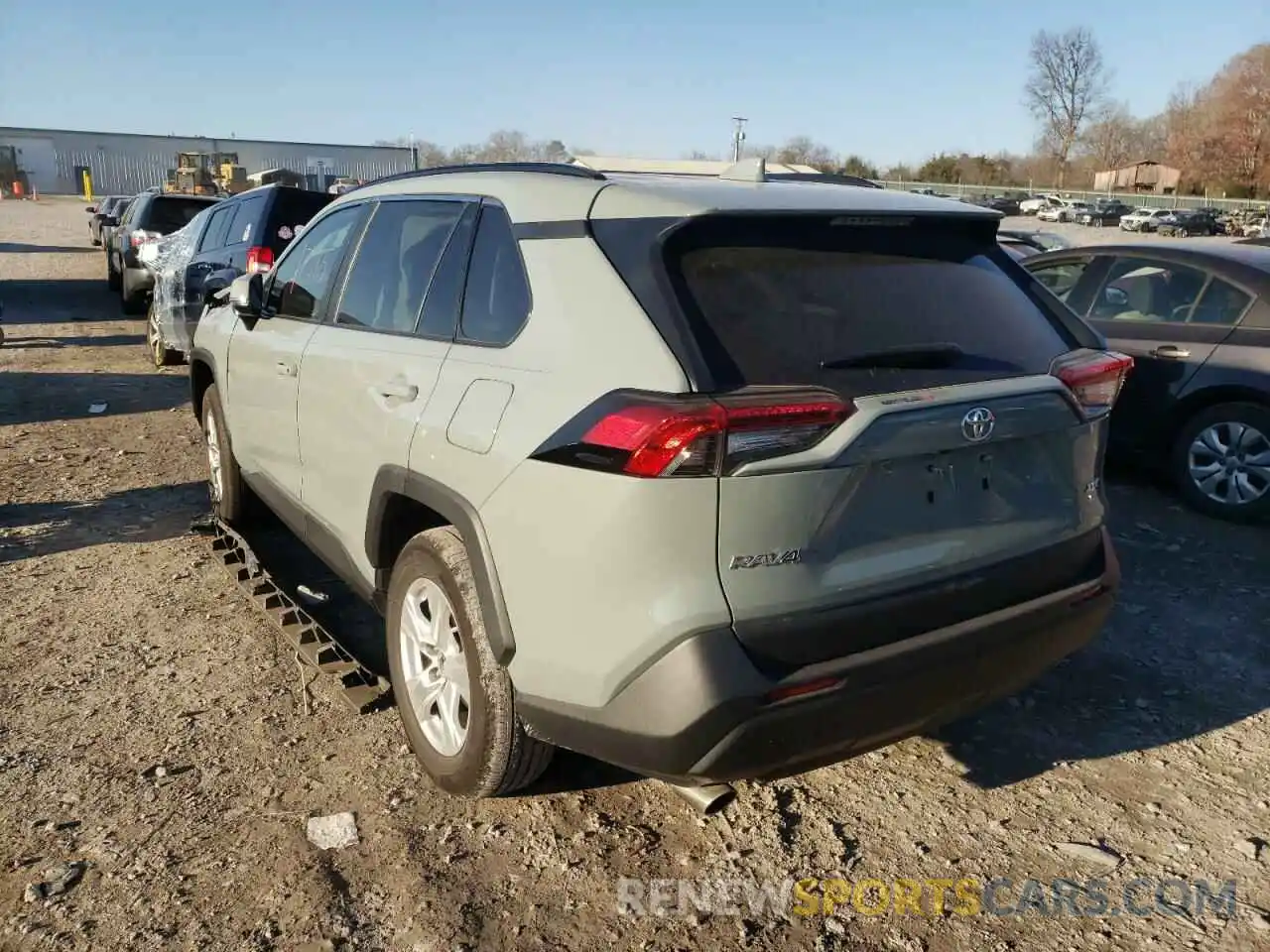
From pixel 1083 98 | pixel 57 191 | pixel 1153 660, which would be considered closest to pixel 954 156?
pixel 1083 98

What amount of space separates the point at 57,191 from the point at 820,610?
87.5m

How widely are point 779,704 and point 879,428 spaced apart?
68cm

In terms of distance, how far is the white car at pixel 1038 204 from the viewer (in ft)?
202

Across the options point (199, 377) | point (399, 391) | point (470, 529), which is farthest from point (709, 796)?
point (199, 377)

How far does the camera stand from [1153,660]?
408cm

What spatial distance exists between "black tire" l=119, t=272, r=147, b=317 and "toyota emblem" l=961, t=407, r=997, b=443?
48.9ft

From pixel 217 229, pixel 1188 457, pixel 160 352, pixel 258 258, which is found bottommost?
pixel 160 352

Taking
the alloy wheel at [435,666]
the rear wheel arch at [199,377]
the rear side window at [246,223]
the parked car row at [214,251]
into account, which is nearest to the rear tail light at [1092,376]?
the alloy wheel at [435,666]

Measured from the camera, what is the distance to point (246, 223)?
9.96 m

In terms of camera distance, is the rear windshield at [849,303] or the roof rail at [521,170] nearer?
the rear windshield at [849,303]

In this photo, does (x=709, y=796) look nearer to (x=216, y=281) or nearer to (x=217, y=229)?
(x=216, y=281)

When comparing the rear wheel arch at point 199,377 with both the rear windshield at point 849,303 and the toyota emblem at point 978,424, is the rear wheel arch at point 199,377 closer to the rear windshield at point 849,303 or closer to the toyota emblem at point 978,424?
the rear windshield at point 849,303

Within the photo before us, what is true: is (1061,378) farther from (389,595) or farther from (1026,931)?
(389,595)

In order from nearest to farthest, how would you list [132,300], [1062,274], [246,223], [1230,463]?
[1230,463] < [1062,274] < [246,223] < [132,300]
